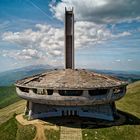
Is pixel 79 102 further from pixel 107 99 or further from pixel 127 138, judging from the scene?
pixel 127 138

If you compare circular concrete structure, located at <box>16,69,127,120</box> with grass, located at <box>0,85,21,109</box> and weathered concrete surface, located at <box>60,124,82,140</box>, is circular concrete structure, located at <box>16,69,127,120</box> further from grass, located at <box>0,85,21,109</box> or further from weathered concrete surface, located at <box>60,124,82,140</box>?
grass, located at <box>0,85,21,109</box>

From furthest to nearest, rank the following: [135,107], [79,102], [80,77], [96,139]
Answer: [135,107] → [80,77] → [79,102] → [96,139]

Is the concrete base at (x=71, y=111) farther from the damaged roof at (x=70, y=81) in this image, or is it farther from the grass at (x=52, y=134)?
the grass at (x=52, y=134)

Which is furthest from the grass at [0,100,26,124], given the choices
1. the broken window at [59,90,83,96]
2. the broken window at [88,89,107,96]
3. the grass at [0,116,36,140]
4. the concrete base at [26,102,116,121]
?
the broken window at [88,89,107,96]

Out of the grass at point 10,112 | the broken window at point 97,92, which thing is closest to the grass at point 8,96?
the grass at point 10,112

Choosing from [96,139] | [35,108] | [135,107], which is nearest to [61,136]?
[96,139]

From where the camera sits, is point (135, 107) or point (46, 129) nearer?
point (46, 129)
